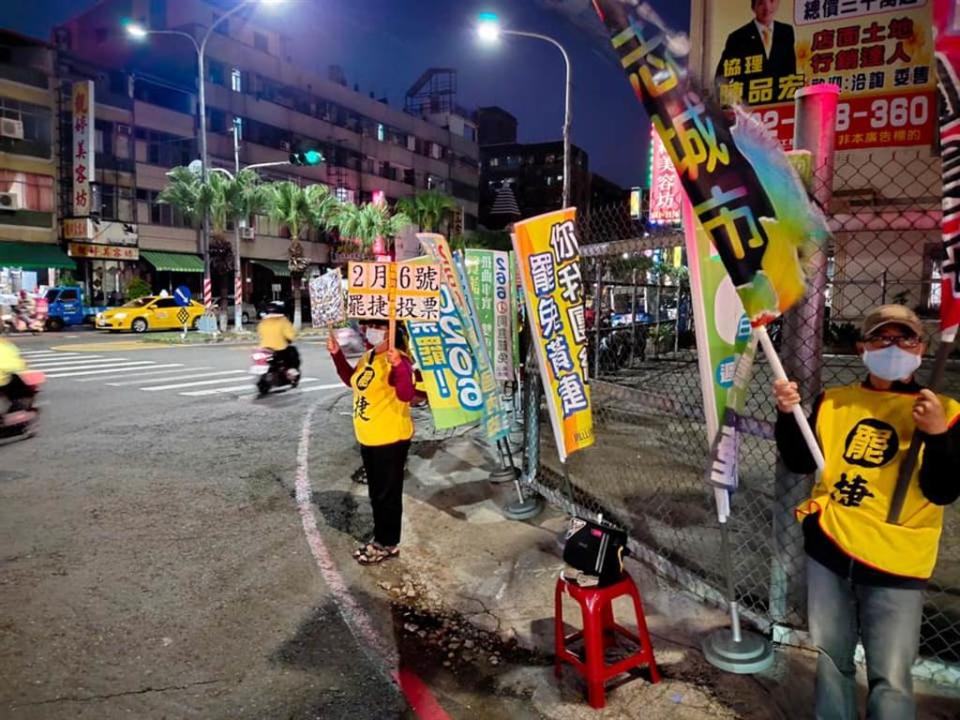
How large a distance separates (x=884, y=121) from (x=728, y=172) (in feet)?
27.8

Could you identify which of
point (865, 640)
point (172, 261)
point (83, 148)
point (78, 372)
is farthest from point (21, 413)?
point (172, 261)

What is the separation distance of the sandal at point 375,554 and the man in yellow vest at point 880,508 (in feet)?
9.94

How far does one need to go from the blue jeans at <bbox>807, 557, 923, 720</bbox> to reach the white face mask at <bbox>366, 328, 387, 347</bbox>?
9.70 ft

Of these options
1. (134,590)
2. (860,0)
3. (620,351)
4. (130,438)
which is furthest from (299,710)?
(620,351)

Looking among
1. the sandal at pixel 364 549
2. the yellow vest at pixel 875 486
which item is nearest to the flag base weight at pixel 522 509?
the sandal at pixel 364 549

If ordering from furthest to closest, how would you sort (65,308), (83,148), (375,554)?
(83,148) → (65,308) → (375,554)

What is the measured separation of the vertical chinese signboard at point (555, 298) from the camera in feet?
13.4

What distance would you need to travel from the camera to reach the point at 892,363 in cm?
232

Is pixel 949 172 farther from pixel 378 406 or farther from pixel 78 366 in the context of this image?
pixel 78 366

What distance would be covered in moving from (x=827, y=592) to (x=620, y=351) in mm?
12429

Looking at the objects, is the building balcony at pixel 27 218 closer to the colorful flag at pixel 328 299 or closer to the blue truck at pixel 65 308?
the blue truck at pixel 65 308

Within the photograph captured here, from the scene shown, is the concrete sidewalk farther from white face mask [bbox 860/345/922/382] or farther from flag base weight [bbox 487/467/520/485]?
white face mask [bbox 860/345/922/382]

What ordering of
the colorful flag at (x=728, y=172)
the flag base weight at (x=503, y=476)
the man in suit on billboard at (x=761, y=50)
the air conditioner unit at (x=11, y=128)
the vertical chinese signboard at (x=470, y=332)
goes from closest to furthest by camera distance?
the colorful flag at (x=728, y=172) → the vertical chinese signboard at (x=470, y=332) → the flag base weight at (x=503, y=476) → the man in suit on billboard at (x=761, y=50) → the air conditioner unit at (x=11, y=128)

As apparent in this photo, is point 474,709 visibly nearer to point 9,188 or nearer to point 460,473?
point 460,473
